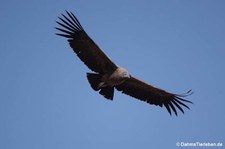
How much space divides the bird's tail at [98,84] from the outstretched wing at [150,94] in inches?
36.8

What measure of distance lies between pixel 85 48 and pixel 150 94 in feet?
10.2

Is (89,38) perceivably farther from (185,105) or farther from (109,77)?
(185,105)

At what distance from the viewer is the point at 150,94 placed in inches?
611

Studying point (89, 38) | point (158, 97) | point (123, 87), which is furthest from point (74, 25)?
point (158, 97)

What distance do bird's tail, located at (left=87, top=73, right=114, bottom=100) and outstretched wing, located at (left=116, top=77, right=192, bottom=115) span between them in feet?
3.07

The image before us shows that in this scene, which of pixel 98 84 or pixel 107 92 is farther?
pixel 107 92

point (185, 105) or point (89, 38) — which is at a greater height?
point (89, 38)

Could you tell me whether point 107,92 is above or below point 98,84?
below

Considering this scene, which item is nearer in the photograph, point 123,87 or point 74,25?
point 74,25

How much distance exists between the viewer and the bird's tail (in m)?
14.1

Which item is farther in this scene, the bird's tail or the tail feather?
the tail feather

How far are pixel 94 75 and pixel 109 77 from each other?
50cm

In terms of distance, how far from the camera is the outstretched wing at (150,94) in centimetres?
1520

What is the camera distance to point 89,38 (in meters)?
13.8
